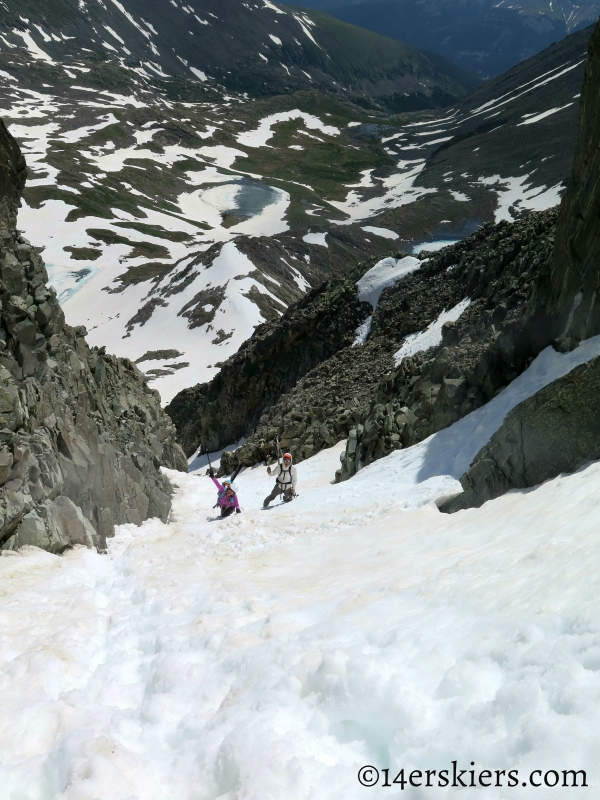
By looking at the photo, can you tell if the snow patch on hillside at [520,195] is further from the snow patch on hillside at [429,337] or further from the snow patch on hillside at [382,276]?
the snow patch on hillside at [429,337]

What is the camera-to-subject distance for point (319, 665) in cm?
538

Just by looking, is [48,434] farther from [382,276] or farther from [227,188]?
[227,188]

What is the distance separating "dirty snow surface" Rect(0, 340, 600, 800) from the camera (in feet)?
14.1

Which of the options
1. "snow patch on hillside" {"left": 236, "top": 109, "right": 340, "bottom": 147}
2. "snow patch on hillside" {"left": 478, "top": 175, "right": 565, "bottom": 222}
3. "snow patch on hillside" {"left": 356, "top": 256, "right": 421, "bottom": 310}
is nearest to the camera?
"snow patch on hillside" {"left": 356, "top": 256, "right": 421, "bottom": 310}

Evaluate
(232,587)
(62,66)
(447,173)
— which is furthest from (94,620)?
(62,66)

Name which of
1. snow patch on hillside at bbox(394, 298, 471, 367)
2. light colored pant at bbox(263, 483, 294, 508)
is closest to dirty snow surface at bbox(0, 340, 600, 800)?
light colored pant at bbox(263, 483, 294, 508)

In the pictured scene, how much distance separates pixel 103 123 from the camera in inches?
5738

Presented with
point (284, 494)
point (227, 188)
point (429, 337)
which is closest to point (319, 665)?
point (284, 494)

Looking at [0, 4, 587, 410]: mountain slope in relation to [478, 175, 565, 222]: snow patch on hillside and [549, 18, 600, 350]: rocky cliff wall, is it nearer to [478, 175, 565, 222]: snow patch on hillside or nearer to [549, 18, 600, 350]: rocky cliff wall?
[478, 175, 565, 222]: snow patch on hillside

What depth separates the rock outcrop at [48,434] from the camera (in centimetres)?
1045

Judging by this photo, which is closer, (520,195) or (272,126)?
(520,195)

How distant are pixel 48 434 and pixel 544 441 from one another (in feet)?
30.7

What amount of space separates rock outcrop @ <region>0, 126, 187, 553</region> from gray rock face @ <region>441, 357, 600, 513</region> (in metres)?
7.51

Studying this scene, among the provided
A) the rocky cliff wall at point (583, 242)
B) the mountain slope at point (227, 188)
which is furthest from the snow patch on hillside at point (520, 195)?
the rocky cliff wall at point (583, 242)
